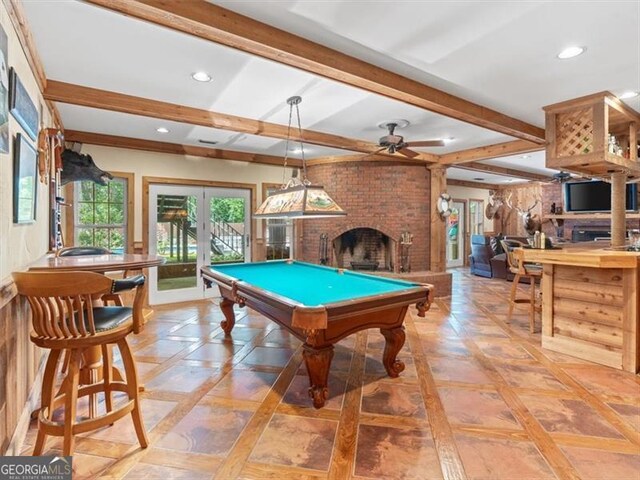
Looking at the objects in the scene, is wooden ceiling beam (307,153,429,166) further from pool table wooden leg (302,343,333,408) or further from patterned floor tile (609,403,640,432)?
patterned floor tile (609,403,640,432)

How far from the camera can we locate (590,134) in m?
3.56

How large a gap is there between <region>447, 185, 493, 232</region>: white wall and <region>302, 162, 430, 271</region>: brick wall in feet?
12.2

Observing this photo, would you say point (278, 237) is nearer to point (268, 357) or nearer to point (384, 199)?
point (384, 199)

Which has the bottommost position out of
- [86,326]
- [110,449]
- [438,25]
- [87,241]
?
[110,449]

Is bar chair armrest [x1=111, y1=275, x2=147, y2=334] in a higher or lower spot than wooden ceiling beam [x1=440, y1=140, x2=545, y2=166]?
lower

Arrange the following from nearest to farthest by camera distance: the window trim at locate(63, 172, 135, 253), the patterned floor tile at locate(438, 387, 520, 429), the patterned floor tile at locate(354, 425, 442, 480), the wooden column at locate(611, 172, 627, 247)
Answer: the patterned floor tile at locate(354, 425, 442, 480), the patterned floor tile at locate(438, 387, 520, 429), the wooden column at locate(611, 172, 627, 247), the window trim at locate(63, 172, 135, 253)

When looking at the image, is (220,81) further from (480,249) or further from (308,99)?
(480,249)

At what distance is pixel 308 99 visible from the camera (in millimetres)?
3561

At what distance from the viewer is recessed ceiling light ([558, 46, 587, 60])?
2557 millimetres

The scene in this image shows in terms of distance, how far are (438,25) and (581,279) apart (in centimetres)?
275

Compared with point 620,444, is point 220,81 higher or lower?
higher

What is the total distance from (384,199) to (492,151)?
1.92 m

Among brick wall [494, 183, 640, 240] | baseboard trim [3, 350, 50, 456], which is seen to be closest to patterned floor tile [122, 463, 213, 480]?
baseboard trim [3, 350, 50, 456]

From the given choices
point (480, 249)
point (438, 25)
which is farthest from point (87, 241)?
point (480, 249)
